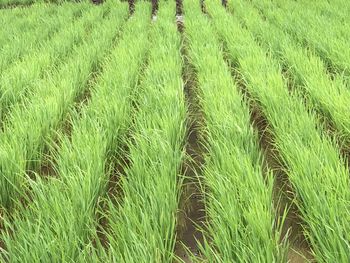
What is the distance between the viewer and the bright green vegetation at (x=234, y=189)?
44.9 inches

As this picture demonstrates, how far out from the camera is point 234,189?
1366 mm

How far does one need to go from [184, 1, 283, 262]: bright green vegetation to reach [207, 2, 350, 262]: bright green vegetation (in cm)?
12

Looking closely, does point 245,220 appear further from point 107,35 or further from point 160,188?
point 107,35

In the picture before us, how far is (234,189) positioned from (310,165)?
33 centimetres

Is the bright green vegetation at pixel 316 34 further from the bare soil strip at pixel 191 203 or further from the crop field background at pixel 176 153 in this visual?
the bare soil strip at pixel 191 203

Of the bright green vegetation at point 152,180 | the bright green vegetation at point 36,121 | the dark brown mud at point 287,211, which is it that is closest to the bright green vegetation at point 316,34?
the dark brown mud at point 287,211

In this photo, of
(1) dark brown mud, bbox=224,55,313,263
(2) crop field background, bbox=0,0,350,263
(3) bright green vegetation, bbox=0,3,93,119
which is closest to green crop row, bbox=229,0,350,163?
(2) crop field background, bbox=0,0,350,263

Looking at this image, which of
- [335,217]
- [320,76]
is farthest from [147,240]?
[320,76]

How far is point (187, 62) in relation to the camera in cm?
354

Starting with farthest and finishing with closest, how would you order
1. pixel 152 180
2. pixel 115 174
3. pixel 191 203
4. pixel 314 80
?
pixel 314 80 → pixel 115 174 → pixel 191 203 → pixel 152 180

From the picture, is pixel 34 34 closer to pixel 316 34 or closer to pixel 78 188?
pixel 316 34

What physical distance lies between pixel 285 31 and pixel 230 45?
2.70ft

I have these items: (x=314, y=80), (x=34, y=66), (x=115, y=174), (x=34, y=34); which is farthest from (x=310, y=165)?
(x=34, y=34)

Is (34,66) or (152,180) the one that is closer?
(152,180)
